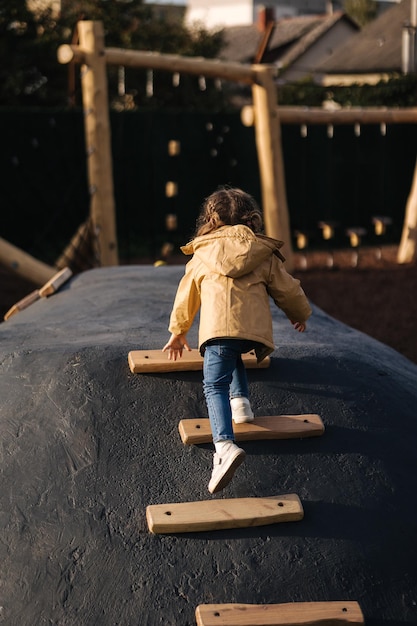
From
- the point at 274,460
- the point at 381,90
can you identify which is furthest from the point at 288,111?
the point at 381,90

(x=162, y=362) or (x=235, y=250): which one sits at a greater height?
(x=235, y=250)

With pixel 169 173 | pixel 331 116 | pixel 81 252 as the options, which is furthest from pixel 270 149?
pixel 169 173

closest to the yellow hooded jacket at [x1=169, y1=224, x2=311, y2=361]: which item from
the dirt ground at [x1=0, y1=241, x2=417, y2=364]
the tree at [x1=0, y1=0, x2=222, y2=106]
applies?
the dirt ground at [x1=0, y1=241, x2=417, y2=364]

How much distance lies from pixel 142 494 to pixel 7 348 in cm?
165

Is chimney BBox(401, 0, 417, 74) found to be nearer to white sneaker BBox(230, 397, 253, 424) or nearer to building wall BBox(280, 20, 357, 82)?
building wall BBox(280, 20, 357, 82)

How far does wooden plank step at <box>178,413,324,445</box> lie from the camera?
14.8ft

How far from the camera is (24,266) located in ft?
37.6

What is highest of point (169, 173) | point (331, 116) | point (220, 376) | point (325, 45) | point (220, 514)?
point (325, 45)

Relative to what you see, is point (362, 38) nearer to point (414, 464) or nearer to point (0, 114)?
point (0, 114)

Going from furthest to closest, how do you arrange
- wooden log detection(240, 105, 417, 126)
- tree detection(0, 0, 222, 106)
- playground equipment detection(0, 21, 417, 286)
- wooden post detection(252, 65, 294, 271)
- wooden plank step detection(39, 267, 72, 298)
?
tree detection(0, 0, 222, 106) < wooden log detection(240, 105, 417, 126) < wooden post detection(252, 65, 294, 271) < playground equipment detection(0, 21, 417, 286) < wooden plank step detection(39, 267, 72, 298)

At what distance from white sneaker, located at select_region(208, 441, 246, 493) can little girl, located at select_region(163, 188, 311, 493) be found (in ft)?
0.05

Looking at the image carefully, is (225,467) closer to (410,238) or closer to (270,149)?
(270,149)

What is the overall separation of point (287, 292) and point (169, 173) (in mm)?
12300

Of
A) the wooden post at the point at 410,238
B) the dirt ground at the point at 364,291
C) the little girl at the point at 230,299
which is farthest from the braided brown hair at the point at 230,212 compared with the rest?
the wooden post at the point at 410,238
